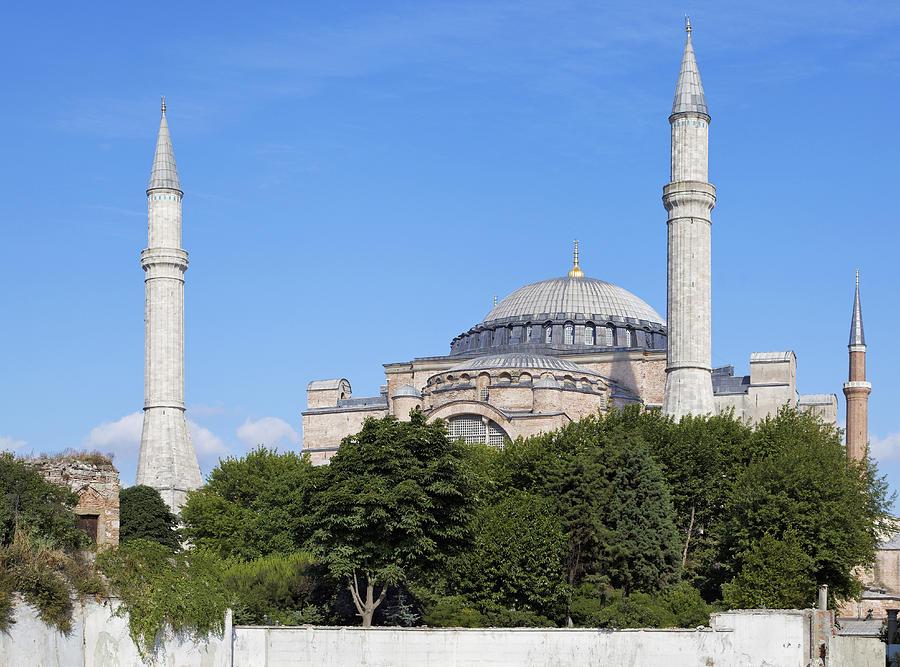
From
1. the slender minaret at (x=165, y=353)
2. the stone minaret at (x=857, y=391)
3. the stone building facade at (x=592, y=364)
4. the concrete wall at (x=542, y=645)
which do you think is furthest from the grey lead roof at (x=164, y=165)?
the concrete wall at (x=542, y=645)

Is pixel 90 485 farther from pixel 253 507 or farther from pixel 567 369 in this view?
pixel 567 369

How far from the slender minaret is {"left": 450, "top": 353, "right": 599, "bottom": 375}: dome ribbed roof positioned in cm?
1052

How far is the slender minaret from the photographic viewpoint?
49.9m

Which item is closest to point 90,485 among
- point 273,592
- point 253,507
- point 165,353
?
point 273,592

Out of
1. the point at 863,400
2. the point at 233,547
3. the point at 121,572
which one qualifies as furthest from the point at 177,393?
the point at 121,572

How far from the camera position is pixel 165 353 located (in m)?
51.2

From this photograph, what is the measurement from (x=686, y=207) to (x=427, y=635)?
2504 cm

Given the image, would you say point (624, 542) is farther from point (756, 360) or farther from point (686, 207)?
point (756, 360)

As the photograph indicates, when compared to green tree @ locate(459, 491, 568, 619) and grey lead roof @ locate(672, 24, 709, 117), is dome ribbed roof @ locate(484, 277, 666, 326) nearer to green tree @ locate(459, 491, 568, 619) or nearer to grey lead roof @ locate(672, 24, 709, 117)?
grey lead roof @ locate(672, 24, 709, 117)

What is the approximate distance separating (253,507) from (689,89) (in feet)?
65.8

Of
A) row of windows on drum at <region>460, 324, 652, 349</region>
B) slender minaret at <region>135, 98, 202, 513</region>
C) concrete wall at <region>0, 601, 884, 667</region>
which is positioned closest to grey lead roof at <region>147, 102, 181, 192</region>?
slender minaret at <region>135, 98, 202, 513</region>

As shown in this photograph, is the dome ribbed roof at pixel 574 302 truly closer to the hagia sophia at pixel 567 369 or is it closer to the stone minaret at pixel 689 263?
the hagia sophia at pixel 567 369

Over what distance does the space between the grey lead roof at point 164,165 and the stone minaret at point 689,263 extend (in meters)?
19.4

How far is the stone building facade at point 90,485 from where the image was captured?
22.5 m
